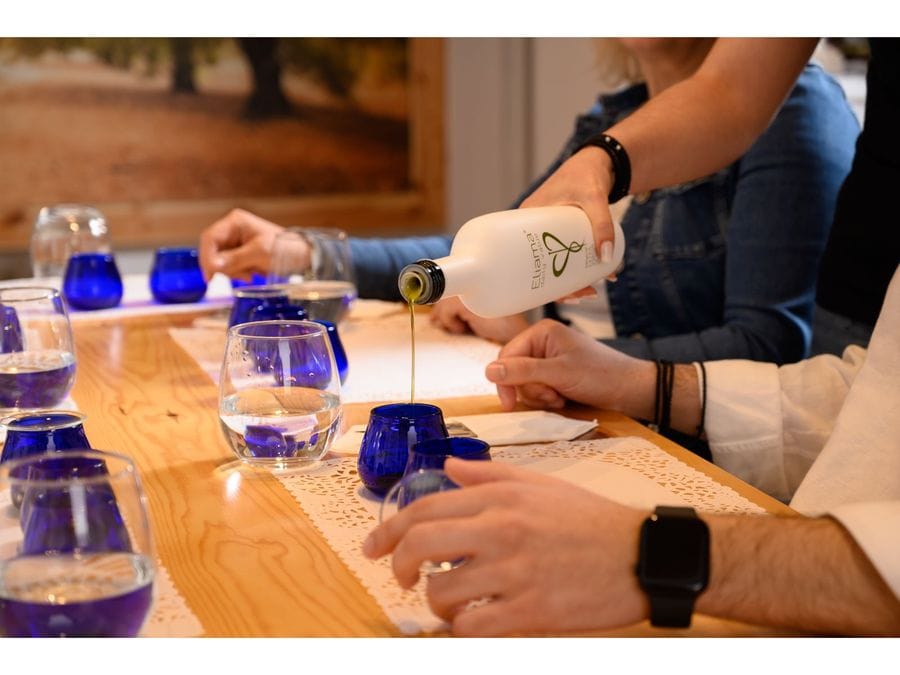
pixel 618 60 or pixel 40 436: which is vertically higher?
pixel 618 60

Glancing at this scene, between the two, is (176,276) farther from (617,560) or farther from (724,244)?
(617,560)

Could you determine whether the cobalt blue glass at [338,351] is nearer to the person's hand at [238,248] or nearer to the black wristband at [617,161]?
the black wristband at [617,161]

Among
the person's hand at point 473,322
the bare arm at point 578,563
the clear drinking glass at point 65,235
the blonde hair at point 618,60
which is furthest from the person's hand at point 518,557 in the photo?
the blonde hair at point 618,60

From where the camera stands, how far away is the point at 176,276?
7.02 feet

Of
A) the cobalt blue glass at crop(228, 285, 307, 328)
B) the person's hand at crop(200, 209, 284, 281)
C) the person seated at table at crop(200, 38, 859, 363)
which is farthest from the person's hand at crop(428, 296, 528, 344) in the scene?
the person's hand at crop(200, 209, 284, 281)

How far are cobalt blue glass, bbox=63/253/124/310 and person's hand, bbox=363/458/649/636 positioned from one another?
1.37 m

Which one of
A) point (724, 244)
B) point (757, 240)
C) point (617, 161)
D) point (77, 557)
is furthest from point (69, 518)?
point (724, 244)

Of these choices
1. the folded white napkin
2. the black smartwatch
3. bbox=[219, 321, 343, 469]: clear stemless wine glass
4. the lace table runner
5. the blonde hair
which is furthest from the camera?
the blonde hair

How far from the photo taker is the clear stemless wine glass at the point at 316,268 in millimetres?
1835

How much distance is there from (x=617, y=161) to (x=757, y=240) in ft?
1.39

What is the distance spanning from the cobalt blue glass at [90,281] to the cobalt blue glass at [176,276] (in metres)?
0.10

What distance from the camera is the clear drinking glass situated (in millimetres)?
2135

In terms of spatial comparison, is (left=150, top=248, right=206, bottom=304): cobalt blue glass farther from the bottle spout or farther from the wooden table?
the bottle spout

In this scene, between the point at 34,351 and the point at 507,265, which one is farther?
the point at 34,351
